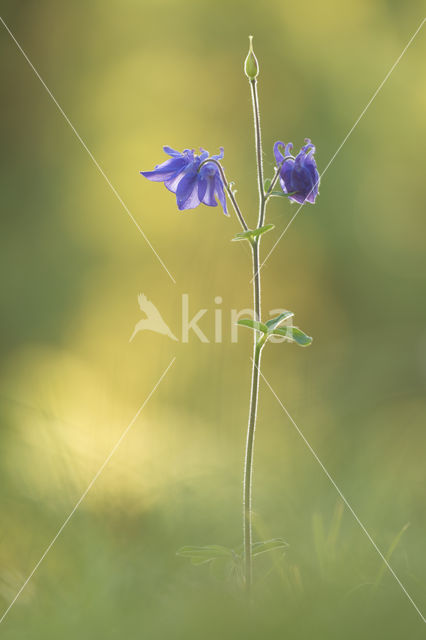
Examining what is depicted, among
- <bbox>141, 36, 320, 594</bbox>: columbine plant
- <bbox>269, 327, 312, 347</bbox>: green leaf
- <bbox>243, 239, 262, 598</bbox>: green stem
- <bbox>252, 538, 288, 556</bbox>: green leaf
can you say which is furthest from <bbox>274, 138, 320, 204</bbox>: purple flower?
<bbox>252, 538, 288, 556</bbox>: green leaf

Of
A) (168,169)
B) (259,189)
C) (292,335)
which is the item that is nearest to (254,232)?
(259,189)

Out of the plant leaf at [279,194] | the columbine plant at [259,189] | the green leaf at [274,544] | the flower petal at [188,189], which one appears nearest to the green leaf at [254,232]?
the columbine plant at [259,189]

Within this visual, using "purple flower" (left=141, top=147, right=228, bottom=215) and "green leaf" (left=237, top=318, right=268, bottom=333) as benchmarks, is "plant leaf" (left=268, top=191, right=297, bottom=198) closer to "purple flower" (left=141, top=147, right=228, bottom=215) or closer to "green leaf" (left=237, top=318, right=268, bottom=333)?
"purple flower" (left=141, top=147, right=228, bottom=215)

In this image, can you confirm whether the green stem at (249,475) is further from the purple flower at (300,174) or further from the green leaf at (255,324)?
the purple flower at (300,174)

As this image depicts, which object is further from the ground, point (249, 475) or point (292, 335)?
point (292, 335)

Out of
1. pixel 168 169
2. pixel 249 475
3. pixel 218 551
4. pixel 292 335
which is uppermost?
pixel 168 169

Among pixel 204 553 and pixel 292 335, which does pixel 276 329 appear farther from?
pixel 204 553

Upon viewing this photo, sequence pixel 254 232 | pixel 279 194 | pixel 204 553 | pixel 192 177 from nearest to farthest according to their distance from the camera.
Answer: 1. pixel 204 553
2. pixel 254 232
3. pixel 279 194
4. pixel 192 177
